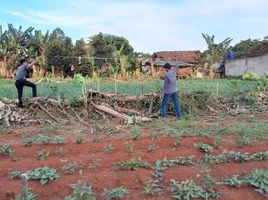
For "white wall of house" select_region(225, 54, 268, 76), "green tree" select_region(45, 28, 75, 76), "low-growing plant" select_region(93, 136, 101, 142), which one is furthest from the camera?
"green tree" select_region(45, 28, 75, 76)

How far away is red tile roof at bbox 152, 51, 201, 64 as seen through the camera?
34844mm

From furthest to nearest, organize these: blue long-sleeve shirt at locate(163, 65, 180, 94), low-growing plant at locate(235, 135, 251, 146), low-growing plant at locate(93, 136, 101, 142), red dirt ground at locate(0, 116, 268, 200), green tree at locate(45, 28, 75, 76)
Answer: green tree at locate(45, 28, 75, 76) < blue long-sleeve shirt at locate(163, 65, 180, 94) < low-growing plant at locate(93, 136, 101, 142) < low-growing plant at locate(235, 135, 251, 146) < red dirt ground at locate(0, 116, 268, 200)

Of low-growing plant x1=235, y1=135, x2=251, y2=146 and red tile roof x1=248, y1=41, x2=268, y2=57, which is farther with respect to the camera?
red tile roof x1=248, y1=41, x2=268, y2=57

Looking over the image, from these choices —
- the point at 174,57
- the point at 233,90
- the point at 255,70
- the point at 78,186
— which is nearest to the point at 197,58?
the point at 174,57

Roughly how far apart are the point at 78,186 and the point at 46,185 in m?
0.40

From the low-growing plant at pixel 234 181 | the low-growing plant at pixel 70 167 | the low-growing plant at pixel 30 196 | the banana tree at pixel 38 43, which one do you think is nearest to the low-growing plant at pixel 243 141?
the low-growing plant at pixel 234 181

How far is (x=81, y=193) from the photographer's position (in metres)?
3.85

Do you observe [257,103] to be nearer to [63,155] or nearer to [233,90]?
[233,90]

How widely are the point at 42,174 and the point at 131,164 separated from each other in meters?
1.06

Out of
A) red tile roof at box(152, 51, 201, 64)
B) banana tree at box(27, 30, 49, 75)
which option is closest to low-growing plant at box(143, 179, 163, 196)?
banana tree at box(27, 30, 49, 75)

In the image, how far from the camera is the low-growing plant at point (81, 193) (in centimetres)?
382

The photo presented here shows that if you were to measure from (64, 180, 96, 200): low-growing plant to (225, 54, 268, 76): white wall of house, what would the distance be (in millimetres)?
24014

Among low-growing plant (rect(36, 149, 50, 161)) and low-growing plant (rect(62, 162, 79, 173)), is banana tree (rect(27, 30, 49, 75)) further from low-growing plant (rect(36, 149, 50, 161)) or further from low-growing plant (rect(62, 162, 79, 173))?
low-growing plant (rect(62, 162, 79, 173))

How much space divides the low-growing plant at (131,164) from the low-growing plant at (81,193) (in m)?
0.64
